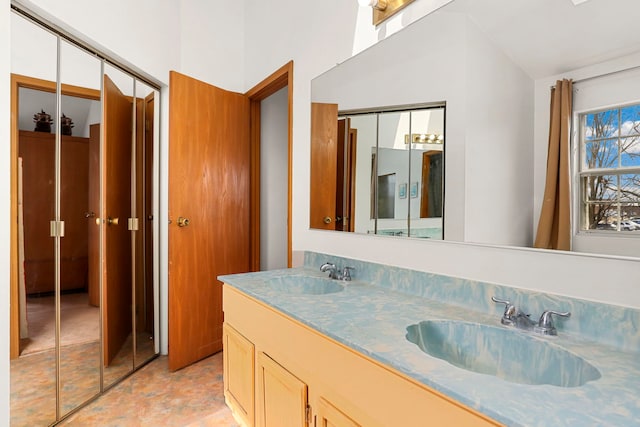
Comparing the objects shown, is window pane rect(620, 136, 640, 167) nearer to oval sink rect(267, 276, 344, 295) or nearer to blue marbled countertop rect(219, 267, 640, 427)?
blue marbled countertop rect(219, 267, 640, 427)

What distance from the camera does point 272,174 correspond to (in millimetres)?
3148

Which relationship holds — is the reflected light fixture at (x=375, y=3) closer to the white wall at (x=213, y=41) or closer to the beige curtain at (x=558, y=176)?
the beige curtain at (x=558, y=176)

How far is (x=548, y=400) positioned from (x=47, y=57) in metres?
2.30

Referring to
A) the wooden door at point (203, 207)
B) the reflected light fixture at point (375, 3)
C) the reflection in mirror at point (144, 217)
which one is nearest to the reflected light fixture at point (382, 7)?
the reflected light fixture at point (375, 3)

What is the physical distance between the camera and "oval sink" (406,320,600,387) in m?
0.85

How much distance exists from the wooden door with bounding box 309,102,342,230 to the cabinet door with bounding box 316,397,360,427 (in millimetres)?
1018

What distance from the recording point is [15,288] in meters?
1.60

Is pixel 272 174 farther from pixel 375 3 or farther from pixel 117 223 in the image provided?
pixel 375 3

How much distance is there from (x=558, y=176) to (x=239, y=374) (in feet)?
4.82

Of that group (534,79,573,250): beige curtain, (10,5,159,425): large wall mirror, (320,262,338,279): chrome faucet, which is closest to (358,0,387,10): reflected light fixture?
(534,79,573,250): beige curtain

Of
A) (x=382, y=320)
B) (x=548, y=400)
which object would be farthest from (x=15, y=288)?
(x=548, y=400)

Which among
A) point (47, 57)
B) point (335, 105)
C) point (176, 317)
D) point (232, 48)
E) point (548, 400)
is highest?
point (232, 48)

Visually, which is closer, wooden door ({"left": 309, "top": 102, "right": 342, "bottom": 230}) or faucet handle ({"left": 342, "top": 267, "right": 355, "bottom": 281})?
faucet handle ({"left": 342, "top": 267, "right": 355, "bottom": 281})

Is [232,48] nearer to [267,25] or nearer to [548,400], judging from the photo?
[267,25]
